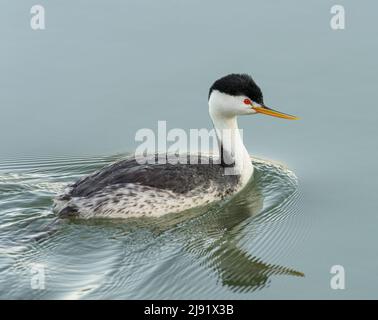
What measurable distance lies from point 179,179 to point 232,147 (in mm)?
1121

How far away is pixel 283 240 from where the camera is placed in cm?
966

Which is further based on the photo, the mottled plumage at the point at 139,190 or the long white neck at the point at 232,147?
the long white neck at the point at 232,147

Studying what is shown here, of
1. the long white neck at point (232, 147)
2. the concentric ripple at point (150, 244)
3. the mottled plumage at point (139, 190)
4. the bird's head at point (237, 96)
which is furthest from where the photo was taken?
the long white neck at point (232, 147)

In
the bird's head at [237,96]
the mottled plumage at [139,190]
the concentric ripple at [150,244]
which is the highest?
the bird's head at [237,96]

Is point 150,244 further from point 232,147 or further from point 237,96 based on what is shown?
point 237,96

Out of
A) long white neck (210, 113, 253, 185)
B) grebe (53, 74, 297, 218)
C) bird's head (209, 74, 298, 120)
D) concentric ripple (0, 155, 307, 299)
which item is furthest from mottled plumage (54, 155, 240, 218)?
bird's head (209, 74, 298, 120)

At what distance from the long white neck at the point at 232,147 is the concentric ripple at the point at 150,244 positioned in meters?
0.24

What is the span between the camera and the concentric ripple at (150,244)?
8.52 metres

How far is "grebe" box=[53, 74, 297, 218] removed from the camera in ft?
32.8

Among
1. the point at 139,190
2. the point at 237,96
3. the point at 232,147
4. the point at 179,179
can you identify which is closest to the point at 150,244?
the point at 139,190

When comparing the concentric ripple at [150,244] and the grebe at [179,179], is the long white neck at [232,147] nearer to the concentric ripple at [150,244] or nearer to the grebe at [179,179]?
the grebe at [179,179]

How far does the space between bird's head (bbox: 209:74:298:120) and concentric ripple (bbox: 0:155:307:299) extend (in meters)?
0.94

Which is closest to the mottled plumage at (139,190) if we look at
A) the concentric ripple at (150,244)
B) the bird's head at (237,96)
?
the concentric ripple at (150,244)

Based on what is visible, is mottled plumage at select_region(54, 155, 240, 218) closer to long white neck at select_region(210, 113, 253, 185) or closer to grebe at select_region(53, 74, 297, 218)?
grebe at select_region(53, 74, 297, 218)
